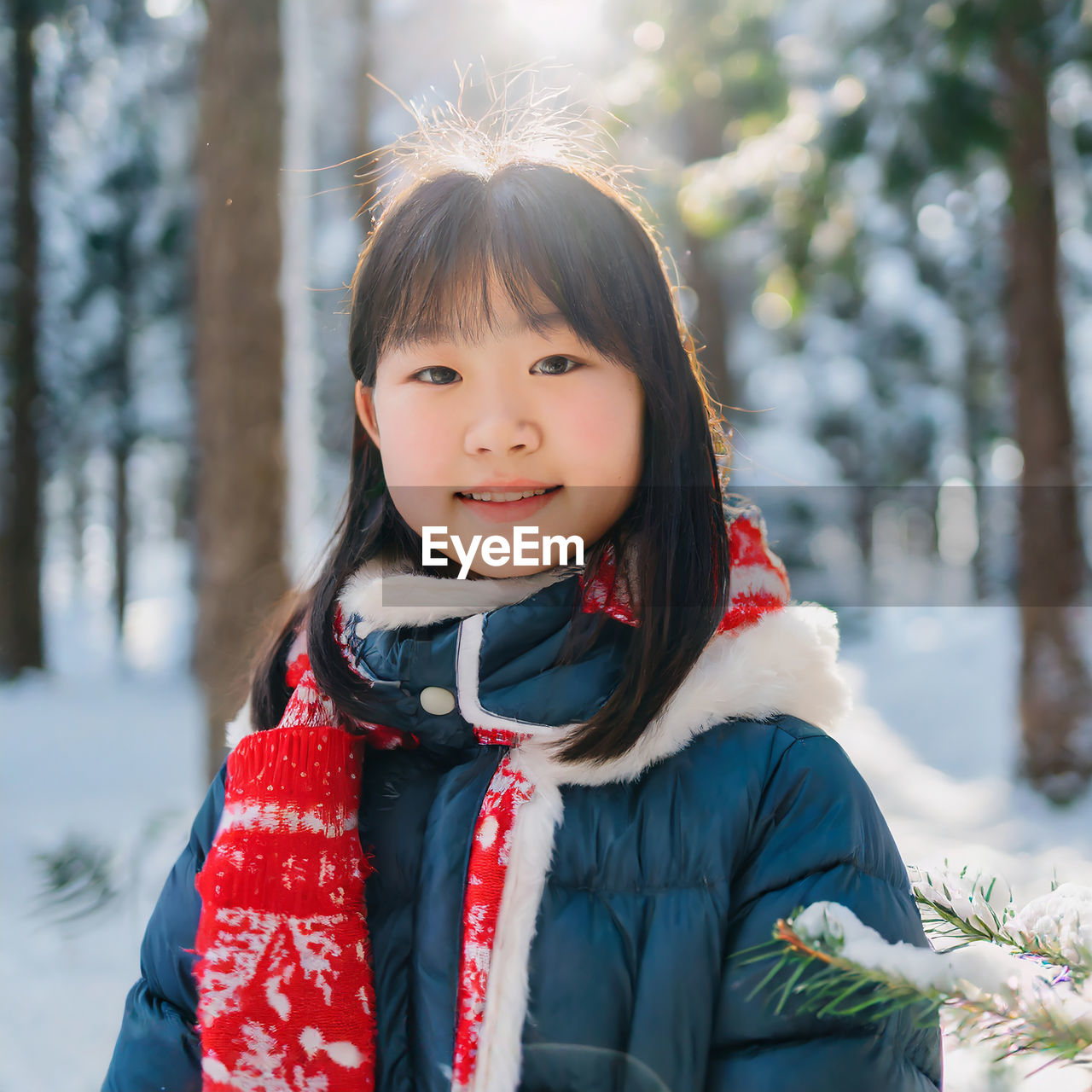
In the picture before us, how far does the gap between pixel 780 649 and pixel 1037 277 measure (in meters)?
6.23

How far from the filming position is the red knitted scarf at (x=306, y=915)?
1259mm

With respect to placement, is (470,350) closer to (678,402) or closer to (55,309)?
(678,402)

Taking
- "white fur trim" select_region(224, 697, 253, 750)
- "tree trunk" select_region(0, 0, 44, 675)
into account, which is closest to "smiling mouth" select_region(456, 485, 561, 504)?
"white fur trim" select_region(224, 697, 253, 750)

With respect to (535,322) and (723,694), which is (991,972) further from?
(535,322)

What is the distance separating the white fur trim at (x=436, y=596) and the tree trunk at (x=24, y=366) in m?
11.3

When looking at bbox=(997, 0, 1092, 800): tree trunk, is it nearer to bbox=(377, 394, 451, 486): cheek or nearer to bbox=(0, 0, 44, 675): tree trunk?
bbox=(377, 394, 451, 486): cheek

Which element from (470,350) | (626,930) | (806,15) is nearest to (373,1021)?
(626,930)

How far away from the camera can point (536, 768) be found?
1293 mm

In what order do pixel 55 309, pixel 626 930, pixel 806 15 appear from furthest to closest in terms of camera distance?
pixel 55 309 < pixel 806 15 < pixel 626 930

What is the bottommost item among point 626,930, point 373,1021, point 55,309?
point 373,1021

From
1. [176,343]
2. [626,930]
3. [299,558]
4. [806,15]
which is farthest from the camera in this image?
[176,343]

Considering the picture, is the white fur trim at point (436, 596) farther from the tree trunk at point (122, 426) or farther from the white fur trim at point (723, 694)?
the tree trunk at point (122, 426)

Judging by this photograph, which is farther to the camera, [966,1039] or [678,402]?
[678,402]

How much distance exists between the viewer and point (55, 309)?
13062mm
